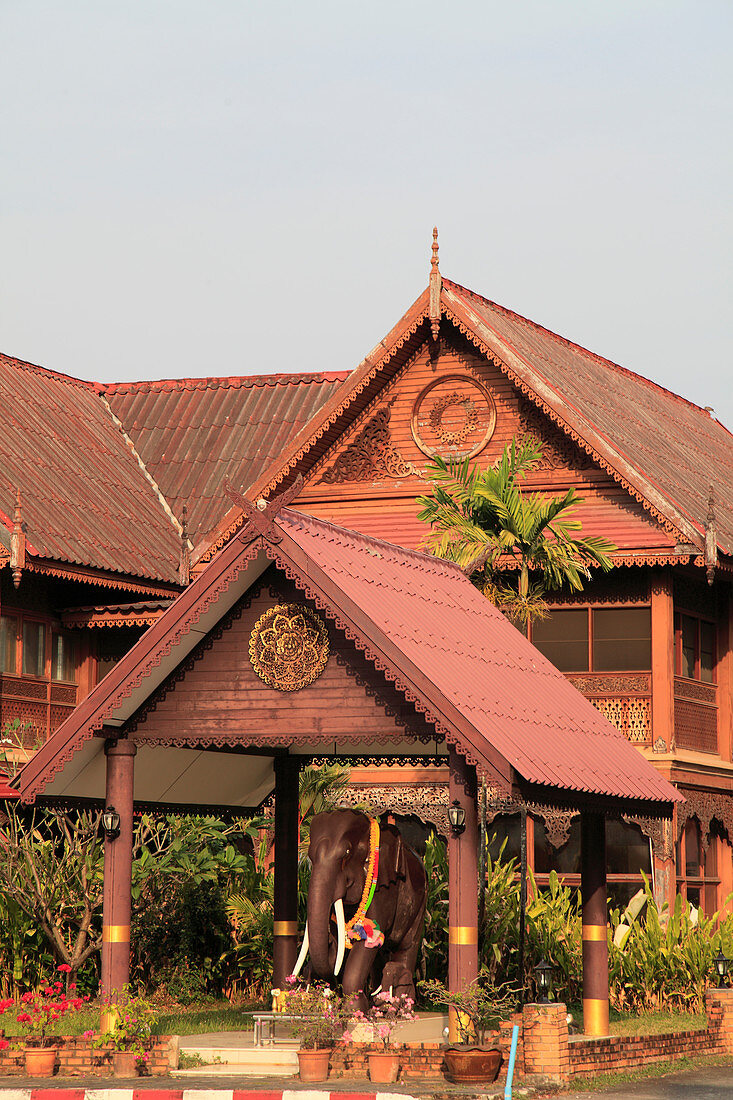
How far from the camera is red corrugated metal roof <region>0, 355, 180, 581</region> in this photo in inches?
1176

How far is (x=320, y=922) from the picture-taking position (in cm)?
1739

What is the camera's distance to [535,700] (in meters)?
18.3

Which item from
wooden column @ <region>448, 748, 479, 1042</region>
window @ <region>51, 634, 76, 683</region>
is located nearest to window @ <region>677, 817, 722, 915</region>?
window @ <region>51, 634, 76, 683</region>

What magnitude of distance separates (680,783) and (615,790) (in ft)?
35.4

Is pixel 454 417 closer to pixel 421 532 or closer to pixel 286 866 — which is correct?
pixel 421 532

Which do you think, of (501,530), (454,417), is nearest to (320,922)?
(501,530)

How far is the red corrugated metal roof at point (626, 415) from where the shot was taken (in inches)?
1126

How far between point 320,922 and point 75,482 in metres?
16.7

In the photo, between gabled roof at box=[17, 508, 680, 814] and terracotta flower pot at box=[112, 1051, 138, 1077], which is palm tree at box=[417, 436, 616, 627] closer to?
gabled roof at box=[17, 508, 680, 814]

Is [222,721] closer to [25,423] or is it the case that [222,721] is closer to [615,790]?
[615,790]

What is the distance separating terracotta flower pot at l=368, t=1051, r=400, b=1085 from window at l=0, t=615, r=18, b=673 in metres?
14.5

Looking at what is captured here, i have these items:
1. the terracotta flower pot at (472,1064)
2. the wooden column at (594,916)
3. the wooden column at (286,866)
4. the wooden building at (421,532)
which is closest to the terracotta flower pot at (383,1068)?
the terracotta flower pot at (472,1064)

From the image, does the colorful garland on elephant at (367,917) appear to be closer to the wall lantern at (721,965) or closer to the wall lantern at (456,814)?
the wall lantern at (456,814)

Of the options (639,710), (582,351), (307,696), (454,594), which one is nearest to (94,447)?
Answer: (582,351)
